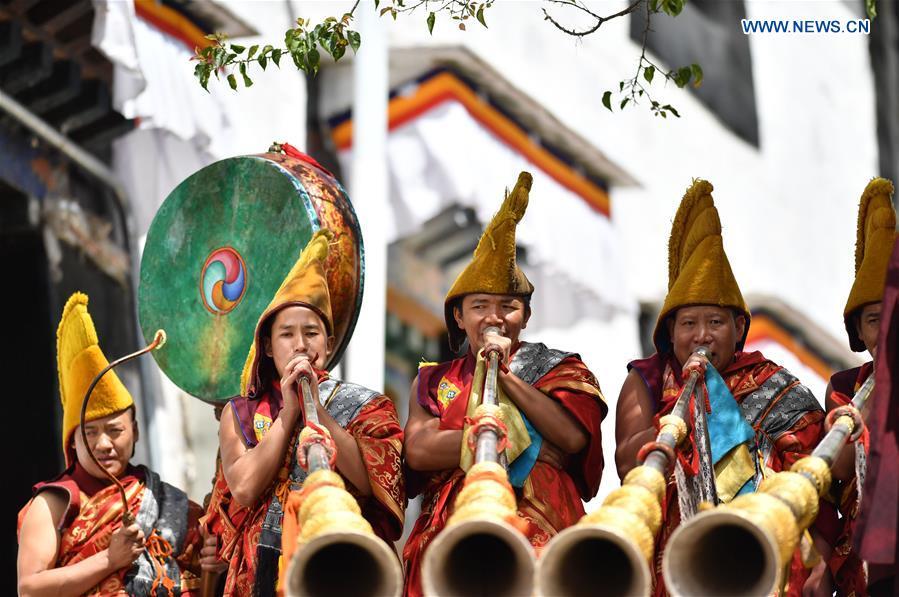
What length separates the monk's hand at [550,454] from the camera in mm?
6383

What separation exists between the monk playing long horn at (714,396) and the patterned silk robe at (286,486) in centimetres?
76

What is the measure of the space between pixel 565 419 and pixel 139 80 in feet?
12.8

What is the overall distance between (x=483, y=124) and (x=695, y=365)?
221 inches

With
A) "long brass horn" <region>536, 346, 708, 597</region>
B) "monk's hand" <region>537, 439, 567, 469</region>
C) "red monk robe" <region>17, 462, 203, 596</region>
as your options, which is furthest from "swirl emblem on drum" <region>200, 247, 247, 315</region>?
"long brass horn" <region>536, 346, 708, 597</region>

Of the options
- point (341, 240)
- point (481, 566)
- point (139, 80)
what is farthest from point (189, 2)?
point (481, 566)

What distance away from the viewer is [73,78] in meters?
9.45

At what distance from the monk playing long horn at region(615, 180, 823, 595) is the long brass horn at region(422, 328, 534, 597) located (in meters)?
0.98

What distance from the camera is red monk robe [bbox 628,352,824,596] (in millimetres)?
6285

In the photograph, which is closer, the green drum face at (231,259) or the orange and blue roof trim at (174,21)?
the green drum face at (231,259)

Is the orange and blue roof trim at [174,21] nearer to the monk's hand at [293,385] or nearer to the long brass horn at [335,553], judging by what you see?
the monk's hand at [293,385]

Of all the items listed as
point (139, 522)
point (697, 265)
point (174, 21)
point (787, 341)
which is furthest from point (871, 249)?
point (787, 341)

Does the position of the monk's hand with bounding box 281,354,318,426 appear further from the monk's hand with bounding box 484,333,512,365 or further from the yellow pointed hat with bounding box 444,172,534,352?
the yellow pointed hat with bounding box 444,172,534,352

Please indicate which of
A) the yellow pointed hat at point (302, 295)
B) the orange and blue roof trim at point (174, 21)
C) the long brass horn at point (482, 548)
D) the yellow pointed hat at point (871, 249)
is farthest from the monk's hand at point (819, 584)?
the orange and blue roof trim at point (174, 21)
